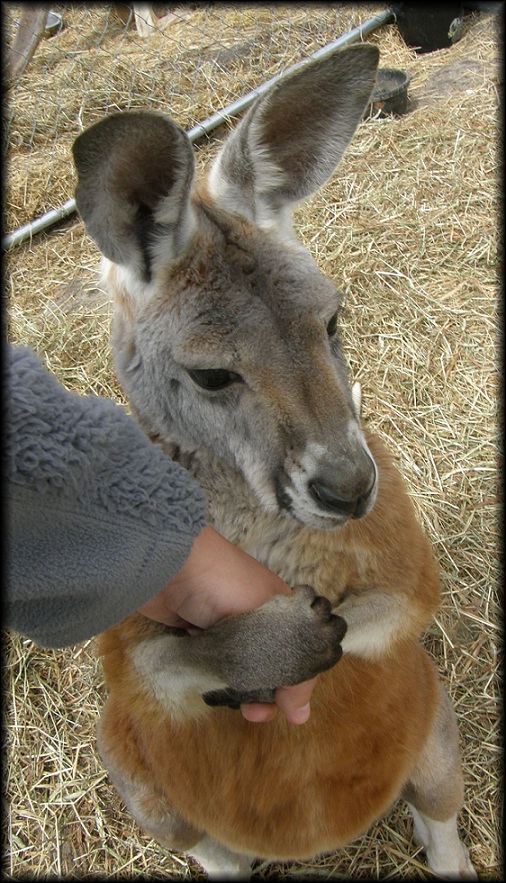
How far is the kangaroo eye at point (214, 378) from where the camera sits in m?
1.50

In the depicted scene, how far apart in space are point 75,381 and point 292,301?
2179 millimetres

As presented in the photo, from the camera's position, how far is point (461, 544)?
2684 millimetres

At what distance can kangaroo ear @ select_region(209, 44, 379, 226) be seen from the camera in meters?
1.51

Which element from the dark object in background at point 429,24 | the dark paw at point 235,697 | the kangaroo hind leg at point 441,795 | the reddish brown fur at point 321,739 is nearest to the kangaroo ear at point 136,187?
the reddish brown fur at point 321,739

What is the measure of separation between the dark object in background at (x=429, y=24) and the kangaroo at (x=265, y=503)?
3.90 meters

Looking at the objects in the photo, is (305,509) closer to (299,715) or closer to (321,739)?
(299,715)

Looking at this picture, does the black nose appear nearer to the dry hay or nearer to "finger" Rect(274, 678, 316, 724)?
"finger" Rect(274, 678, 316, 724)

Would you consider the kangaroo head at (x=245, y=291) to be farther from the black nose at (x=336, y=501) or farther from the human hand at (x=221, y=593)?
the human hand at (x=221, y=593)

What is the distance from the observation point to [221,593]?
1.57 metres

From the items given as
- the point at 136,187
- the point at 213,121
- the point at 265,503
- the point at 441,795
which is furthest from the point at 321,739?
the point at 213,121

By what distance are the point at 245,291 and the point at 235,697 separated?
94 centimetres

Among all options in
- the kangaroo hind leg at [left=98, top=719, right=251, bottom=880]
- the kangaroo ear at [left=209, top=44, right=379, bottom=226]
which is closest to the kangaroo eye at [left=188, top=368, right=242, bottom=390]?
the kangaroo ear at [left=209, top=44, right=379, bottom=226]

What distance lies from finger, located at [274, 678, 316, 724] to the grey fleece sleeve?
438mm

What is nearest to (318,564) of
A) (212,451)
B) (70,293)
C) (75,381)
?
(212,451)
